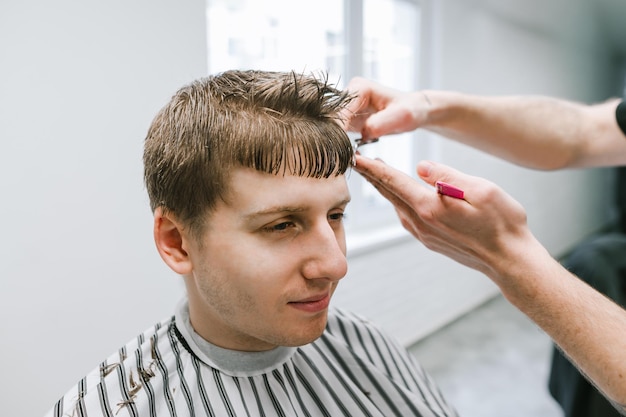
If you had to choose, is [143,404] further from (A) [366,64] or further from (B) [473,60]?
(B) [473,60]

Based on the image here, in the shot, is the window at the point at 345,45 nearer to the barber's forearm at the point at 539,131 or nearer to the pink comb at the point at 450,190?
the barber's forearm at the point at 539,131

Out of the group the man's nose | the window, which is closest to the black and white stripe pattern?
the man's nose

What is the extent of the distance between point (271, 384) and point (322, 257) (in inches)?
14.7

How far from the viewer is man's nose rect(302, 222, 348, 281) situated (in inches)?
38.1

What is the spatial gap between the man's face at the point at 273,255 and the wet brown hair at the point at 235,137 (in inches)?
1.3

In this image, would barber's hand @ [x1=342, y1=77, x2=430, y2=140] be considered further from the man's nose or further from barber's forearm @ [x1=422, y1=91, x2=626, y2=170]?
the man's nose

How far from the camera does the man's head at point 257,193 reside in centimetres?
95

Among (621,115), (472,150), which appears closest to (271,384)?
(621,115)

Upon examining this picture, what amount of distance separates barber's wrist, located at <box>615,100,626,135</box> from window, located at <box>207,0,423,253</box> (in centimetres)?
149

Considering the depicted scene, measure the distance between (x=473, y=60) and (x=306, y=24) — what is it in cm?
167

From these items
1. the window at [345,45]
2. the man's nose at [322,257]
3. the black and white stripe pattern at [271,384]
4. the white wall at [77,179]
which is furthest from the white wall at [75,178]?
the man's nose at [322,257]

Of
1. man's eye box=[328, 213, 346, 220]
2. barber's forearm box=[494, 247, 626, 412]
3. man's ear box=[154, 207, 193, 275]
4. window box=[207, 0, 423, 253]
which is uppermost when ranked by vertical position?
window box=[207, 0, 423, 253]

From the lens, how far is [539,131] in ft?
5.75

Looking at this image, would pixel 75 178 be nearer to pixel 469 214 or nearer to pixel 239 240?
pixel 239 240
